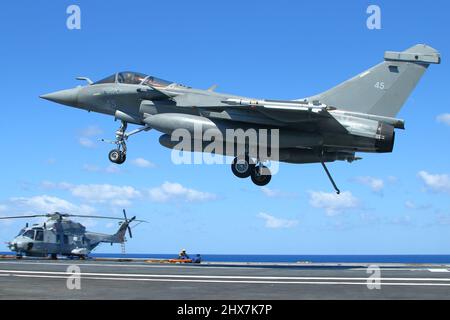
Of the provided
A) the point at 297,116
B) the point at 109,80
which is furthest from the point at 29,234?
the point at 297,116

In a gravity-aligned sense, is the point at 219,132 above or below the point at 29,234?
above

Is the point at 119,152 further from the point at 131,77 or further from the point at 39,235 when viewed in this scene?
the point at 39,235

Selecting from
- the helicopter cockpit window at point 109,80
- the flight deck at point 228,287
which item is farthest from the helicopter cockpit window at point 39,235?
the flight deck at point 228,287

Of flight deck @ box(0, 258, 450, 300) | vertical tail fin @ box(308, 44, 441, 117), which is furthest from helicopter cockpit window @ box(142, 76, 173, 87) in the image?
flight deck @ box(0, 258, 450, 300)

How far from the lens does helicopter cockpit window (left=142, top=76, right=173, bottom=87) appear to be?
1024 inches

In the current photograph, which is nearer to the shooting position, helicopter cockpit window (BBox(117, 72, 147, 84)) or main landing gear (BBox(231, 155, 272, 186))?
main landing gear (BBox(231, 155, 272, 186))

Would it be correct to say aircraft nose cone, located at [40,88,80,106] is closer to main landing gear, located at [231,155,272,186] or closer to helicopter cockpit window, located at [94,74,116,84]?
helicopter cockpit window, located at [94,74,116,84]

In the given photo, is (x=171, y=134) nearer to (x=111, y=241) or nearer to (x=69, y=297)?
(x=69, y=297)

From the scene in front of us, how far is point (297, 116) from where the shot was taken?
2286 cm

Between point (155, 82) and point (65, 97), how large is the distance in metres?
4.66

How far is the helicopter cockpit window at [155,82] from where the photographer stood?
26.0 metres

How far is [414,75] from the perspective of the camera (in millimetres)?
23266

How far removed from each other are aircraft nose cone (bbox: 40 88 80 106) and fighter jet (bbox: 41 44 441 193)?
304 cm

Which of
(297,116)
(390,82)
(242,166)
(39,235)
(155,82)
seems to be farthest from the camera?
(39,235)
